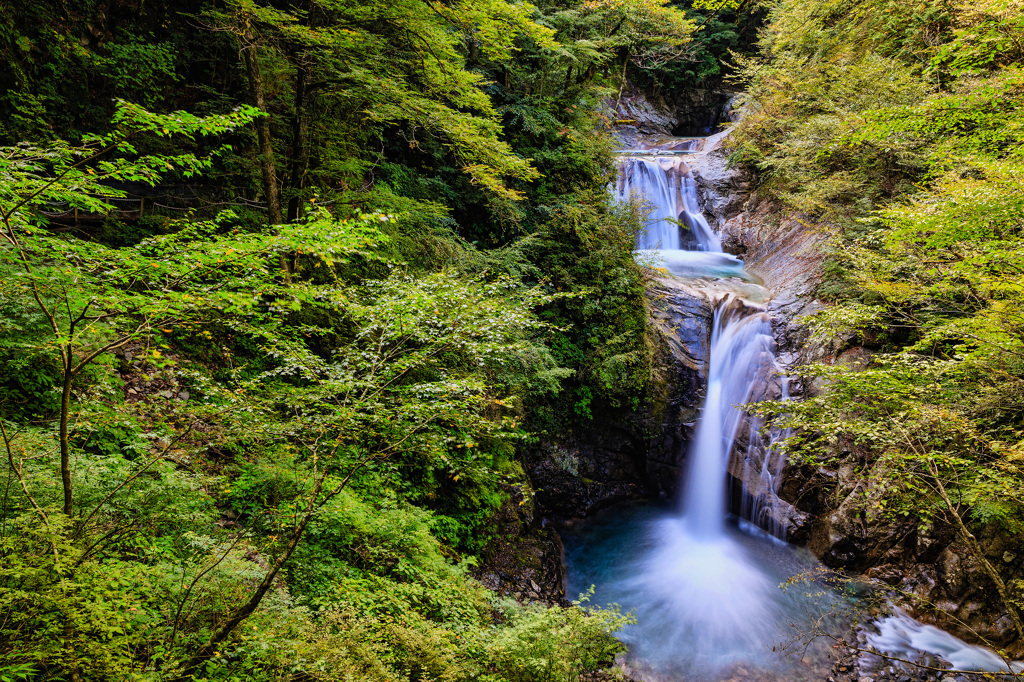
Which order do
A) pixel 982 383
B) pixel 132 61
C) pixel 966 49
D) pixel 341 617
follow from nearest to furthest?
pixel 341 617, pixel 982 383, pixel 966 49, pixel 132 61

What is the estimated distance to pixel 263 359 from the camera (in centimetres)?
589

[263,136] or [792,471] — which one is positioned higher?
[263,136]

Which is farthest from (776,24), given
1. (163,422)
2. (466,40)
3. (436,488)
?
(163,422)

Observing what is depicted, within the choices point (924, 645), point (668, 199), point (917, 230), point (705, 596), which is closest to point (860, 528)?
point (924, 645)

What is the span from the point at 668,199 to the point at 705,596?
14017 mm

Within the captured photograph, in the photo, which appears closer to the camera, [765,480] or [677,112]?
[765,480]

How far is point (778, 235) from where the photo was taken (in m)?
14.3

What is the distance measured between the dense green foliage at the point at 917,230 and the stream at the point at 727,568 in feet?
5.21

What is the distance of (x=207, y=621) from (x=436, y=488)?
3540 mm

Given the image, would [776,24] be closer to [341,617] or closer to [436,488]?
[436,488]

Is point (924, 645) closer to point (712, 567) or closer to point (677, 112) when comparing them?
point (712, 567)

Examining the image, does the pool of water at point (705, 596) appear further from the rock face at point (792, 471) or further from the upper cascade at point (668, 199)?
the upper cascade at point (668, 199)

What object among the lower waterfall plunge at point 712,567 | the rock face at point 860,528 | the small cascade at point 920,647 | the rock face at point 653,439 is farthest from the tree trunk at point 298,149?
the small cascade at point 920,647

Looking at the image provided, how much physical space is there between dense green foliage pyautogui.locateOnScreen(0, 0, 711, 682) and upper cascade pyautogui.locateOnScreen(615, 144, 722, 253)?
705 cm
